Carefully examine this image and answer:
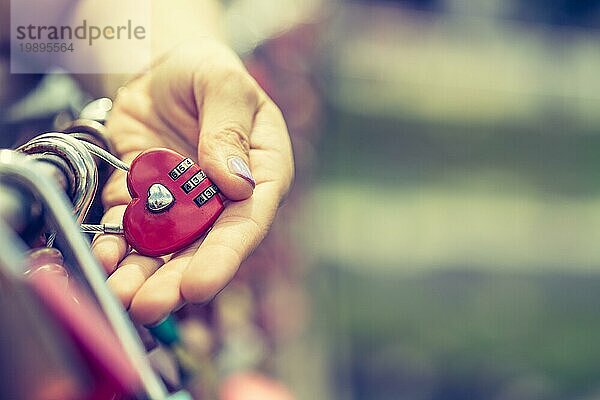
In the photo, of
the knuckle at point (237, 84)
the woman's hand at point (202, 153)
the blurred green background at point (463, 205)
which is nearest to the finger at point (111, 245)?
the woman's hand at point (202, 153)

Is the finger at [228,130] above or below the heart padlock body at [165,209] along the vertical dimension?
above

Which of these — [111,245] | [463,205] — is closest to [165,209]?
[111,245]

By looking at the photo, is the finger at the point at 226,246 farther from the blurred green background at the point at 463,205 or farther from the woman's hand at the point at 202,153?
the blurred green background at the point at 463,205

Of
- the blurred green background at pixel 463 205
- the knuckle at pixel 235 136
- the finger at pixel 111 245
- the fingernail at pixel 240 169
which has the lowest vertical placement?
the blurred green background at pixel 463 205

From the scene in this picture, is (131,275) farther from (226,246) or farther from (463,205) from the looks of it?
(463,205)

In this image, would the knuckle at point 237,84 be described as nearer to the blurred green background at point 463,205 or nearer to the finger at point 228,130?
the finger at point 228,130

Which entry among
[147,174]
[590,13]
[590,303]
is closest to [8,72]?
[147,174]

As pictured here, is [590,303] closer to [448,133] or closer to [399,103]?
[448,133]

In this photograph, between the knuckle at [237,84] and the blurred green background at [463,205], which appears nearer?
the knuckle at [237,84]

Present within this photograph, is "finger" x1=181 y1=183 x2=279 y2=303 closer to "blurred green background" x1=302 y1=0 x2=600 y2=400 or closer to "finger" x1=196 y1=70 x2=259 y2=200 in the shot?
"finger" x1=196 y1=70 x2=259 y2=200
